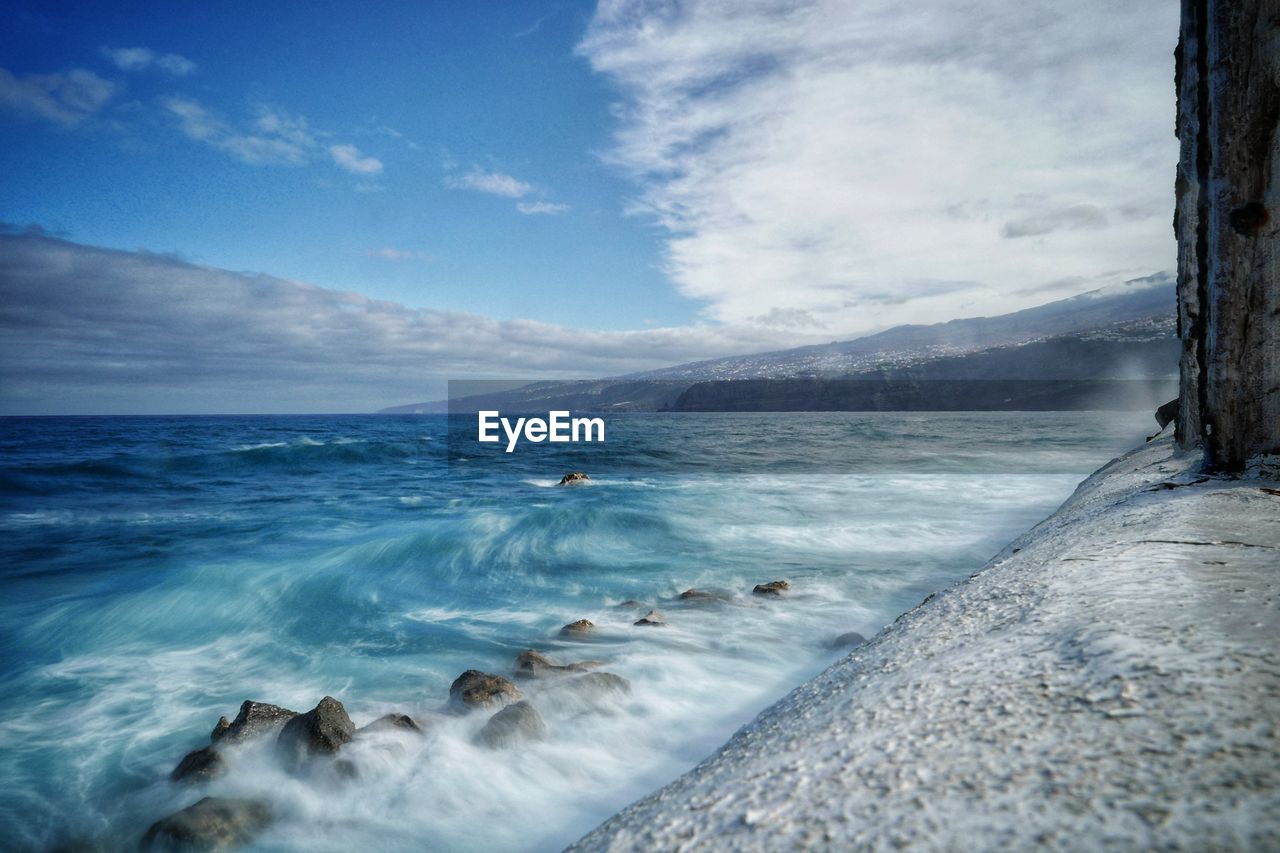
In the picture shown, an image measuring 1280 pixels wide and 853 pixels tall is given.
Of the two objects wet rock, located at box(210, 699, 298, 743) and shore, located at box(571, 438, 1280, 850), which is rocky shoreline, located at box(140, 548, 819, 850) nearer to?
wet rock, located at box(210, 699, 298, 743)

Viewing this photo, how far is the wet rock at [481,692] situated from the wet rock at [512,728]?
330 millimetres

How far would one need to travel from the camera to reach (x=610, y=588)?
909cm

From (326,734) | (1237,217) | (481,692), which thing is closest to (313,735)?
(326,734)

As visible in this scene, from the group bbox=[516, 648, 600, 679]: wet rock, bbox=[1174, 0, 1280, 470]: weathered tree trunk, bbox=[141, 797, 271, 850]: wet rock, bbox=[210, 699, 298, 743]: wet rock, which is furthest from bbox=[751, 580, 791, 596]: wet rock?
bbox=[141, 797, 271, 850]: wet rock

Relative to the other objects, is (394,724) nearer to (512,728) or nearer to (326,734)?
(326,734)

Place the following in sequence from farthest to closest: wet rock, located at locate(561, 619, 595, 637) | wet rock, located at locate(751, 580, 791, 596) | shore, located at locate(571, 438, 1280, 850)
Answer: wet rock, located at locate(751, 580, 791, 596) → wet rock, located at locate(561, 619, 595, 637) → shore, located at locate(571, 438, 1280, 850)

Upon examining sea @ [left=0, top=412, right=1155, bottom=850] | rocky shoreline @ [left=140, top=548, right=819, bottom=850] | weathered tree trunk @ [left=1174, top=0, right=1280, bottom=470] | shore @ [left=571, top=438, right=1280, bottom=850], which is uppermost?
weathered tree trunk @ [left=1174, top=0, right=1280, bottom=470]

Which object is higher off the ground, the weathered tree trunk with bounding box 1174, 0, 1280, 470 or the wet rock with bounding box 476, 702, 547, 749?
the weathered tree trunk with bounding box 1174, 0, 1280, 470

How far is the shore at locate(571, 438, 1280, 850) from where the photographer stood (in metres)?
1.24

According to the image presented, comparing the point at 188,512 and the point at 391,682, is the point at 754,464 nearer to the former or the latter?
the point at 188,512

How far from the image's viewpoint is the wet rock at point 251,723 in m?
4.49

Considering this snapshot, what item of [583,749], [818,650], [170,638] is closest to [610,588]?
[818,650]

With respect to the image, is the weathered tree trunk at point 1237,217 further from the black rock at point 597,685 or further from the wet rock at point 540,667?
the wet rock at point 540,667

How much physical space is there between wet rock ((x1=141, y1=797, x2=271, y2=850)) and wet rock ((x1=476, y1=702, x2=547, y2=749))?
1425mm
